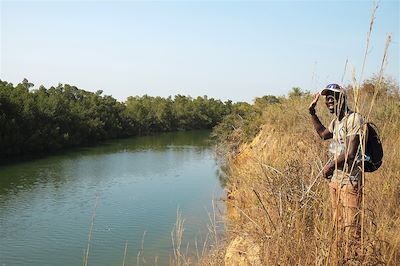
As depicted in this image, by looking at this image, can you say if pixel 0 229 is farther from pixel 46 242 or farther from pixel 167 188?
pixel 167 188

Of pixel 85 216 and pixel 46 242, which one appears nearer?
pixel 46 242

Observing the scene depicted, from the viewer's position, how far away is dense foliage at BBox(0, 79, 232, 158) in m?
30.2

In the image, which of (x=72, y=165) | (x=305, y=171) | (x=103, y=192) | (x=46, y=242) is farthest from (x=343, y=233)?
(x=72, y=165)

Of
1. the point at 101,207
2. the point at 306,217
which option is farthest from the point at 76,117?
the point at 306,217

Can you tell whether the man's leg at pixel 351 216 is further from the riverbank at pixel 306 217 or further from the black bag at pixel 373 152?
the black bag at pixel 373 152

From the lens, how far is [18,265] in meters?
9.95

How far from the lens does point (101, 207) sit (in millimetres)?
15211

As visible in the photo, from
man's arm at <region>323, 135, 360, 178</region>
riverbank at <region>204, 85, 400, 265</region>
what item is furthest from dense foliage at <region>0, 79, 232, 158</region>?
man's arm at <region>323, 135, 360, 178</region>

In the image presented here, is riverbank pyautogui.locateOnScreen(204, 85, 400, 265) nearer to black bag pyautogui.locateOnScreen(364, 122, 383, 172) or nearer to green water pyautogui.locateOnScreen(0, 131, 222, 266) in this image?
black bag pyautogui.locateOnScreen(364, 122, 383, 172)

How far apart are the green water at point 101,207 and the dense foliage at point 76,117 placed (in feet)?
14.4

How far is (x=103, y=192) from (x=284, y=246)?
53.9 ft

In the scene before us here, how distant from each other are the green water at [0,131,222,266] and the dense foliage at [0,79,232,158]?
14.4 feet

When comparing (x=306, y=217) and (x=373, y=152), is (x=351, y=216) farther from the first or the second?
(x=373, y=152)

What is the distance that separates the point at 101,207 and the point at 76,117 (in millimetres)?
27282
